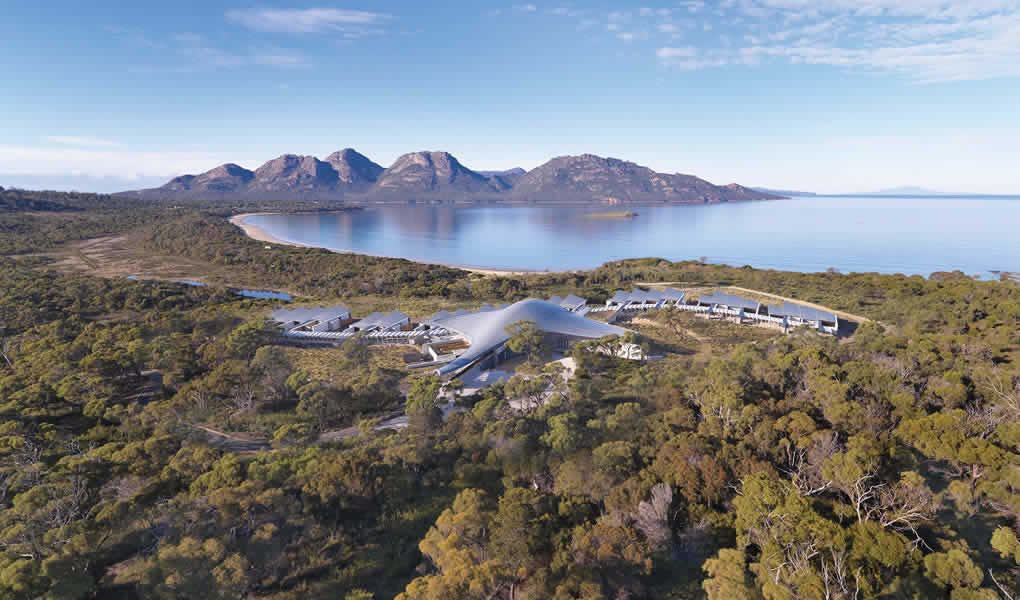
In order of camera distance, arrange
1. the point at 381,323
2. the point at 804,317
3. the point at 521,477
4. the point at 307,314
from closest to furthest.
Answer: the point at 521,477, the point at 381,323, the point at 804,317, the point at 307,314

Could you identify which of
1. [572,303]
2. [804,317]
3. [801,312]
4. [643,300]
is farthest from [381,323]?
[801,312]

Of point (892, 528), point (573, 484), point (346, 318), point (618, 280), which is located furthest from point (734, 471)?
point (618, 280)

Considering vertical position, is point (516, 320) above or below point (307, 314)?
above

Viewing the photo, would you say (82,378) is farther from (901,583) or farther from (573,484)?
(901,583)

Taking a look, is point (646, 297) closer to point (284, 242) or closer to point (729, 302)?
point (729, 302)

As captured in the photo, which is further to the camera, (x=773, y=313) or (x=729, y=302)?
(x=729, y=302)
